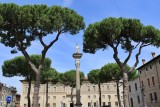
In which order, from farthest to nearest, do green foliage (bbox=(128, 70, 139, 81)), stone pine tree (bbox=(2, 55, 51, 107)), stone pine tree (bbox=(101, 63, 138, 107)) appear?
green foliage (bbox=(128, 70, 139, 81)) < stone pine tree (bbox=(101, 63, 138, 107)) < stone pine tree (bbox=(2, 55, 51, 107))

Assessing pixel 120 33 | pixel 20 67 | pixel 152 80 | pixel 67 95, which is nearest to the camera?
pixel 120 33

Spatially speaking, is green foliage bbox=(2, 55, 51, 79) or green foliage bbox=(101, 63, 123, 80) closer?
green foliage bbox=(2, 55, 51, 79)

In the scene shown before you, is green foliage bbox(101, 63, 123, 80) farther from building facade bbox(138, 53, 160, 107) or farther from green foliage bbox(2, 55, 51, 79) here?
green foliage bbox(2, 55, 51, 79)

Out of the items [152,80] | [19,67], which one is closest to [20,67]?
[19,67]

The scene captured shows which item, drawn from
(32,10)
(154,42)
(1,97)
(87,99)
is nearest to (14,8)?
(32,10)

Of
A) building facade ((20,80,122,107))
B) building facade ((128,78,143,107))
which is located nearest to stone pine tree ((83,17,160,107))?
building facade ((128,78,143,107))

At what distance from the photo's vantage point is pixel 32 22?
72.0 feet

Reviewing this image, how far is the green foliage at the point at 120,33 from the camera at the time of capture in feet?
81.0

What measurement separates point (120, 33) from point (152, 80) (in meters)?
23.6

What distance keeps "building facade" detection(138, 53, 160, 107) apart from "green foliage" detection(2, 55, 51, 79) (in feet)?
69.9

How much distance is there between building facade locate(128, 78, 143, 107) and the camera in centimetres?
5419

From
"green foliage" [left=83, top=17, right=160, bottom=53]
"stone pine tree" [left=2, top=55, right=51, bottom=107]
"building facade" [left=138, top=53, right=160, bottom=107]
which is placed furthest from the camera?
"building facade" [left=138, top=53, right=160, bottom=107]

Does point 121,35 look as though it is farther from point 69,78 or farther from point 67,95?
point 67,95

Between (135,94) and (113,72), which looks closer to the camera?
(113,72)
